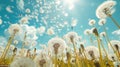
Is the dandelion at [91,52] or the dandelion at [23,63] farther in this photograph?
the dandelion at [91,52]

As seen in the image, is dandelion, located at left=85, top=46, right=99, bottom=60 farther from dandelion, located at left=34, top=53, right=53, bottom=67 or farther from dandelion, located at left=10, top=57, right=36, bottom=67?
dandelion, located at left=10, top=57, right=36, bottom=67

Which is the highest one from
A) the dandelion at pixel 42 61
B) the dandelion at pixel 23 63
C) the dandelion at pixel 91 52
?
the dandelion at pixel 91 52

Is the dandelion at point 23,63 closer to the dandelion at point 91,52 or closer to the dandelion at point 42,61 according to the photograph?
the dandelion at point 42,61

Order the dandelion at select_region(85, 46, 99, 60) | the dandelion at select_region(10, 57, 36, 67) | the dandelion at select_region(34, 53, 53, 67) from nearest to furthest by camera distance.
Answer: the dandelion at select_region(10, 57, 36, 67), the dandelion at select_region(34, 53, 53, 67), the dandelion at select_region(85, 46, 99, 60)

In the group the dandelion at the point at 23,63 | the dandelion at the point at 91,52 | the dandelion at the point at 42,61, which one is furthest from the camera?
the dandelion at the point at 91,52

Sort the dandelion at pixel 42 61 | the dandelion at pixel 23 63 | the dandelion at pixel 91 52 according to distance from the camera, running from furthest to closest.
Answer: the dandelion at pixel 91 52
the dandelion at pixel 42 61
the dandelion at pixel 23 63

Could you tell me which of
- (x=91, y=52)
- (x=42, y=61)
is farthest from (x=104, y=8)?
(x=42, y=61)

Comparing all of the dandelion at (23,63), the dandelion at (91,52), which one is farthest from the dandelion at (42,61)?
the dandelion at (91,52)

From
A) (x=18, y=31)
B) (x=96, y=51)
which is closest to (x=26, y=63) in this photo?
(x=96, y=51)

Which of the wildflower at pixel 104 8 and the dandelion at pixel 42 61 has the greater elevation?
the wildflower at pixel 104 8

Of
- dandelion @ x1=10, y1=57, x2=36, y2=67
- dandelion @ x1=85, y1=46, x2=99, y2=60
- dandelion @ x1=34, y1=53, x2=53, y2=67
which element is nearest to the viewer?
dandelion @ x1=10, y1=57, x2=36, y2=67

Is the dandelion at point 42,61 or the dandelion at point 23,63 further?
the dandelion at point 42,61

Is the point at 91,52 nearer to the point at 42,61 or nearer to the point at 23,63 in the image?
the point at 42,61

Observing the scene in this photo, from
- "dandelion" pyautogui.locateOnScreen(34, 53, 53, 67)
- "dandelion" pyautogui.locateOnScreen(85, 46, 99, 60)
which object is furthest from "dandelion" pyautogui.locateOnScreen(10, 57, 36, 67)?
"dandelion" pyautogui.locateOnScreen(85, 46, 99, 60)
